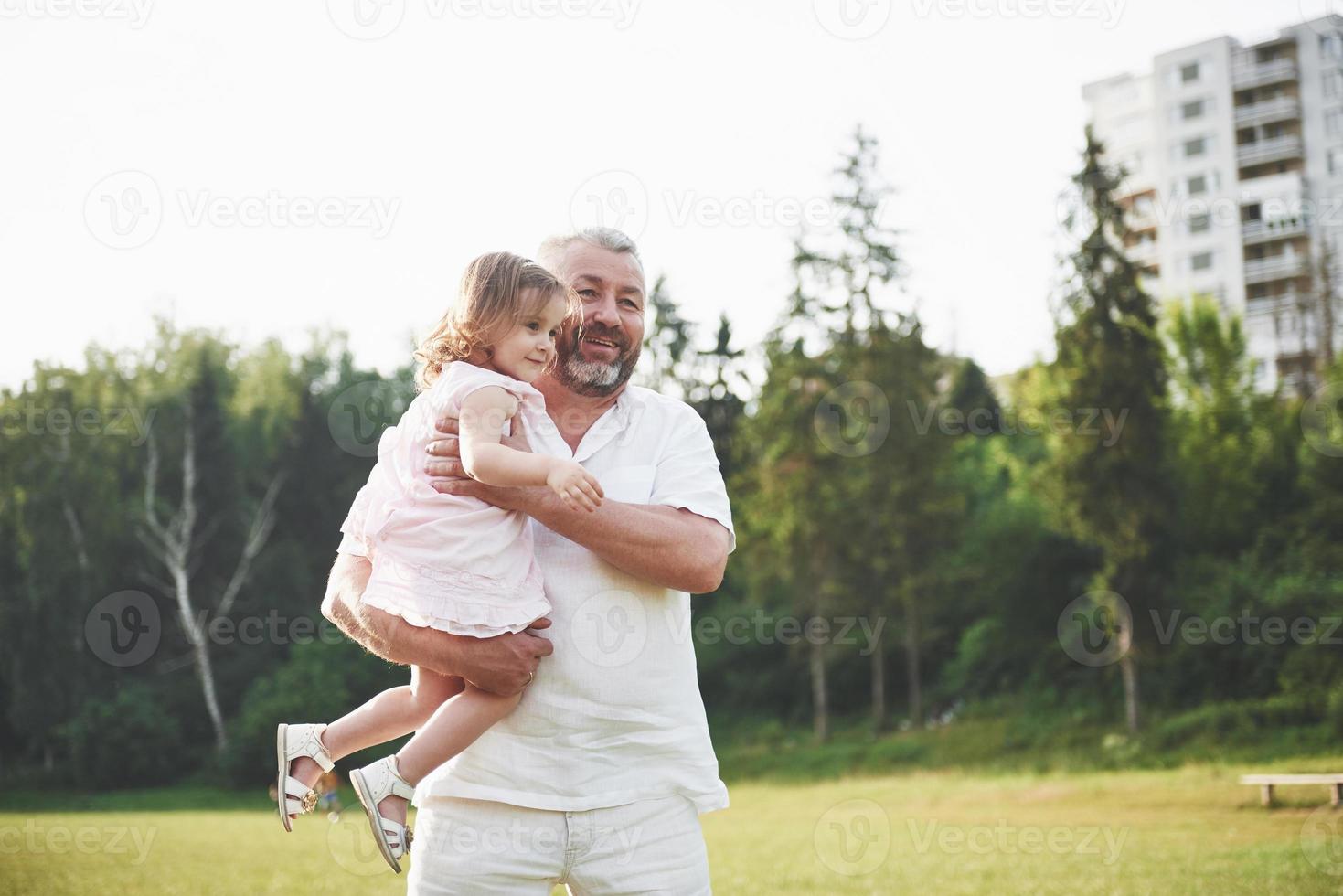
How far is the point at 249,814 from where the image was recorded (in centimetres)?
2509

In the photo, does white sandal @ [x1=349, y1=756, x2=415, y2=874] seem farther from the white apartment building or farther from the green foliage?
the white apartment building

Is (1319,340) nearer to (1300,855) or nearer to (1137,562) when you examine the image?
(1137,562)

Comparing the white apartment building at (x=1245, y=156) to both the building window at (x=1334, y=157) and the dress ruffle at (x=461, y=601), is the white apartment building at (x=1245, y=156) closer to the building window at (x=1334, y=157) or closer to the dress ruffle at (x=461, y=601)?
the building window at (x=1334, y=157)

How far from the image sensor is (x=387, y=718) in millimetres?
3535

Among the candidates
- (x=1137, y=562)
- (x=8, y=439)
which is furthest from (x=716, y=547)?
(x=8, y=439)

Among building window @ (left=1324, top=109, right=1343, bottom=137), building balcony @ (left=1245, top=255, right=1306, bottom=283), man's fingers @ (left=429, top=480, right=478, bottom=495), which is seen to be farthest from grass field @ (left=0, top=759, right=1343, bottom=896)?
building window @ (left=1324, top=109, right=1343, bottom=137)

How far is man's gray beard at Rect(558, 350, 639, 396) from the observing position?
3.69 meters

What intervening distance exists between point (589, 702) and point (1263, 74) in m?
74.2

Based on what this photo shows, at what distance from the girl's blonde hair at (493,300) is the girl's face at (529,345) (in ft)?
0.06

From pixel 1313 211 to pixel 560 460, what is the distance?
6579 centimetres
